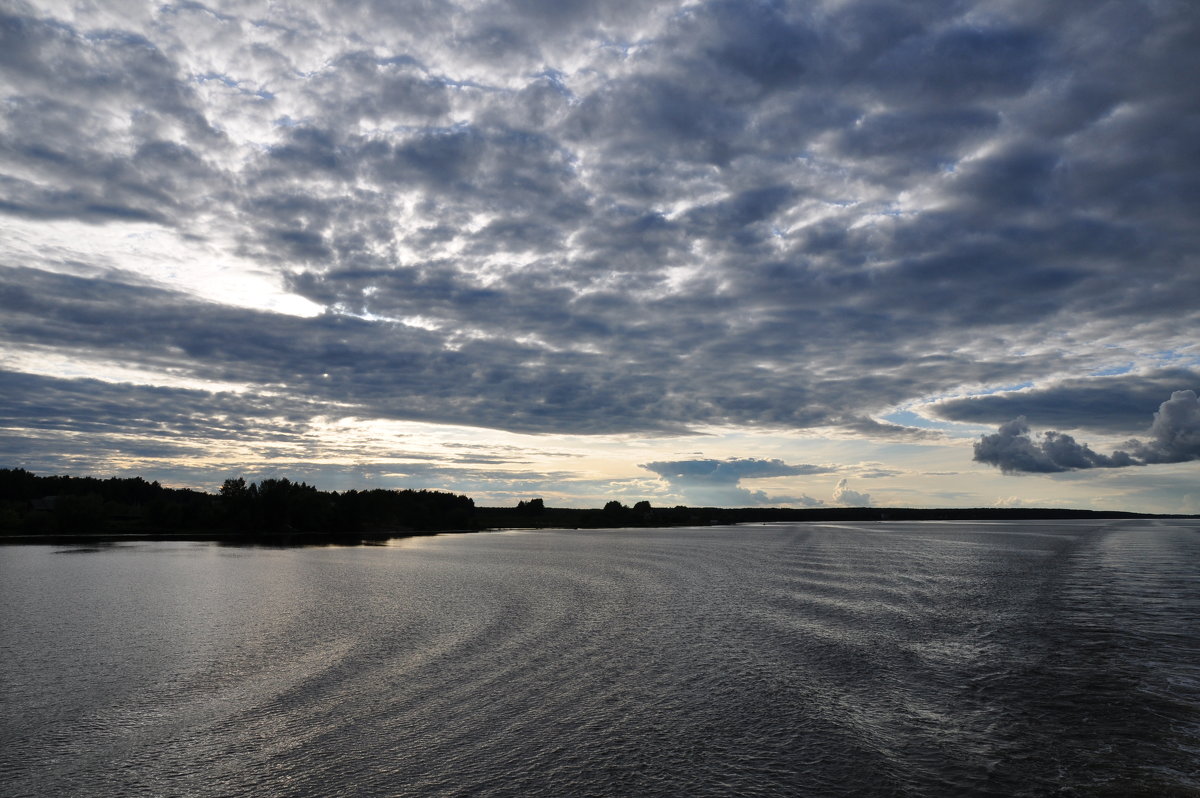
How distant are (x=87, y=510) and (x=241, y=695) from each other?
17984 cm

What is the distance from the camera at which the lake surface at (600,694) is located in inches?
614

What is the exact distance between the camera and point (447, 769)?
15695 millimetres

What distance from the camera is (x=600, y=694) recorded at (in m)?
22.0

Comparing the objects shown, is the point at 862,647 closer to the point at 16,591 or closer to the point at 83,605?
the point at 83,605

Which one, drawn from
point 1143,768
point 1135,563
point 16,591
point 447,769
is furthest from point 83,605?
point 1135,563

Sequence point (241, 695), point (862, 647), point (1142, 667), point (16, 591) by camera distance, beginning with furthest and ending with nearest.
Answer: point (16, 591) → point (862, 647) → point (1142, 667) → point (241, 695)

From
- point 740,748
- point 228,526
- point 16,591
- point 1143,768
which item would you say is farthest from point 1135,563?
point 228,526

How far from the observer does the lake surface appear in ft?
51.2

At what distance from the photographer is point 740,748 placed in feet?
57.2

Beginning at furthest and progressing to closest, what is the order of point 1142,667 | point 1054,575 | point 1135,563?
point 1135,563 < point 1054,575 < point 1142,667

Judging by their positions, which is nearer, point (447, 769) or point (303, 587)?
point (447, 769)

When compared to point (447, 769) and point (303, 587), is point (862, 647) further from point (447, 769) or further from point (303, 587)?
point (303, 587)

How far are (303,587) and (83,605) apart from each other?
14102 mm

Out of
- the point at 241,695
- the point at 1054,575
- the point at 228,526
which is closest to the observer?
the point at 241,695
